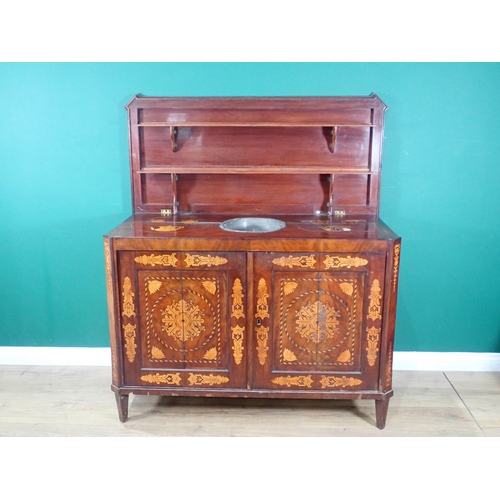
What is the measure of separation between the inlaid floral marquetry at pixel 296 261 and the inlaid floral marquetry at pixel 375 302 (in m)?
0.31

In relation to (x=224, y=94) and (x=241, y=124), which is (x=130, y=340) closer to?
(x=241, y=124)

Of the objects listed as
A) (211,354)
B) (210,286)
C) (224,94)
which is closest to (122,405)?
(211,354)

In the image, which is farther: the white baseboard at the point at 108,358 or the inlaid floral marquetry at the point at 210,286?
the white baseboard at the point at 108,358

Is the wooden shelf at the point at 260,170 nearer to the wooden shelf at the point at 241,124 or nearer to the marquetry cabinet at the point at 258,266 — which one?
the marquetry cabinet at the point at 258,266

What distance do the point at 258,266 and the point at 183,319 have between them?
459mm

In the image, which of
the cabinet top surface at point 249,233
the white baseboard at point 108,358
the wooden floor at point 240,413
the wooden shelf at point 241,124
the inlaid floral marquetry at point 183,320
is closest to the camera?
the cabinet top surface at point 249,233

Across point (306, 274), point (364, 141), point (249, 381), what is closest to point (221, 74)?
point (364, 141)

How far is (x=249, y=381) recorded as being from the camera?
260cm

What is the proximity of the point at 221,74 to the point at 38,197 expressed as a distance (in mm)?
1306

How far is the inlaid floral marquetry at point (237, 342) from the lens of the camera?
2.54 m

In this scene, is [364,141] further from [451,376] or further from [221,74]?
[451,376]

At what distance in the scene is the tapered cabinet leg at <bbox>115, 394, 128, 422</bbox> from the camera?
267 cm

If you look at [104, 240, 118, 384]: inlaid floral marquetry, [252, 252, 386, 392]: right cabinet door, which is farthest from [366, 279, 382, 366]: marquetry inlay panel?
[104, 240, 118, 384]: inlaid floral marquetry

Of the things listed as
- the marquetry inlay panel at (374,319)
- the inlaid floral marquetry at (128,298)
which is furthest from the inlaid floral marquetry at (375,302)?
the inlaid floral marquetry at (128,298)
